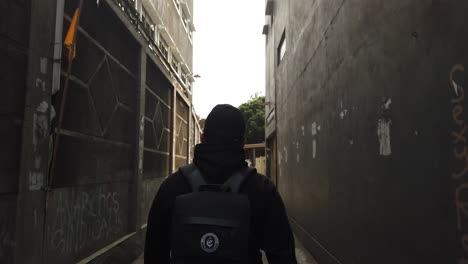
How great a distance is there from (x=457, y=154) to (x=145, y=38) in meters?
8.25

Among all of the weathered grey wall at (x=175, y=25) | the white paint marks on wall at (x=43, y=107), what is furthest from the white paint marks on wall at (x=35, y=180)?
the weathered grey wall at (x=175, y=25)

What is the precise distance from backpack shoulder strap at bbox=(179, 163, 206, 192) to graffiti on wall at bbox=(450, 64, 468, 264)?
155cm

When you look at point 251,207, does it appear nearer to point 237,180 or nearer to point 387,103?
point 237,180

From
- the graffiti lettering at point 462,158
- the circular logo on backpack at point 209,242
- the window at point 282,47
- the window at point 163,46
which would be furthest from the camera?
the window at point 163,46

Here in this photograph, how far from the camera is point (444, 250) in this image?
8.63ft

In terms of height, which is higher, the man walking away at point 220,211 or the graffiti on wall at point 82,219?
the man walking away at point 220,211

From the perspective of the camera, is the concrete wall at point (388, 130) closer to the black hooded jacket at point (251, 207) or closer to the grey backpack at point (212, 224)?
the black hooded jacket at point (251, 207)

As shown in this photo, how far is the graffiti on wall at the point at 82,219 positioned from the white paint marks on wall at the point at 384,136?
12.3 feet

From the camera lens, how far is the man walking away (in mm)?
1786

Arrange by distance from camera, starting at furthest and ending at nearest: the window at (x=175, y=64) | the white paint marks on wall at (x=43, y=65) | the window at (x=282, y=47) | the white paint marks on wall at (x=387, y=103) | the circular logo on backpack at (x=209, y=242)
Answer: the window at (x=175, y=64)
the window at (x=282, y=47)
the white paint marks on wall at (x=43, y=65)
the white paint marks on wall at (x=387, y=103)
the circular logo on backpack at (x=209, y=242)

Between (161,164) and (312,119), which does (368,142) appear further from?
(161,164)

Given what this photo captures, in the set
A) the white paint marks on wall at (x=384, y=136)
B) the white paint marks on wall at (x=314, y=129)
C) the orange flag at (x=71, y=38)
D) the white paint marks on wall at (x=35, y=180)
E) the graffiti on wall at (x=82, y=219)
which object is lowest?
the graffiti on wall at (x=82, y=219)

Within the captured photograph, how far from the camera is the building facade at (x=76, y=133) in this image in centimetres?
394

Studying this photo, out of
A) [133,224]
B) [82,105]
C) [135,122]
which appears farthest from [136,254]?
[82,105]
